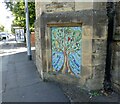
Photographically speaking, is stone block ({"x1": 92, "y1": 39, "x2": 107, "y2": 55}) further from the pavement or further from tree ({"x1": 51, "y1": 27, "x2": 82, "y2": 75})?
the pavement

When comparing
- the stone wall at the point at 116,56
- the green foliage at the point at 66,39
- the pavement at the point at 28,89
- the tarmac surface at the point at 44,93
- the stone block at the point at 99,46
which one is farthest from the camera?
the green foliage at the point at 66,39

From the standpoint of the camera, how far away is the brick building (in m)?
5.40

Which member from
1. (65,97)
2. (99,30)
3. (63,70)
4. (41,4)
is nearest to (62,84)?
(63,70)

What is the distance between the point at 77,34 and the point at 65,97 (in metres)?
2.00

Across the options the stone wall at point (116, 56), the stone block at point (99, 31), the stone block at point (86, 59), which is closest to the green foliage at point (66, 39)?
the stone block at point (86, 59)

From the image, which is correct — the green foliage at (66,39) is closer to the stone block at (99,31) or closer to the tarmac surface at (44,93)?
the stone block at (99,31)

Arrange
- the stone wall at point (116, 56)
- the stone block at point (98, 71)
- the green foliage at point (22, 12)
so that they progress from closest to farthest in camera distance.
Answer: the stone wall at point (116, 56), the stone block at point (98, 71), the green foliage at point (22, 12)

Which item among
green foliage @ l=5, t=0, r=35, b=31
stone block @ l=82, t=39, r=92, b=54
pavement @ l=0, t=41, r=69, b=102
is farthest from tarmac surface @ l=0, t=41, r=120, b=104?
green foliage @ l=5, t=0, r=35, b=31

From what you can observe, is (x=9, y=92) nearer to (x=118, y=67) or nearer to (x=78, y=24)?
(x=78, y=24)

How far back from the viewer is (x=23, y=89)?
599 centimetres

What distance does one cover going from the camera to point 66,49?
20.1ft

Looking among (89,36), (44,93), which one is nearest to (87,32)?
(89,36)

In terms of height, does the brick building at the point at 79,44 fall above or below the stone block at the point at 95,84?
above

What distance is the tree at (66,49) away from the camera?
19.2ft
